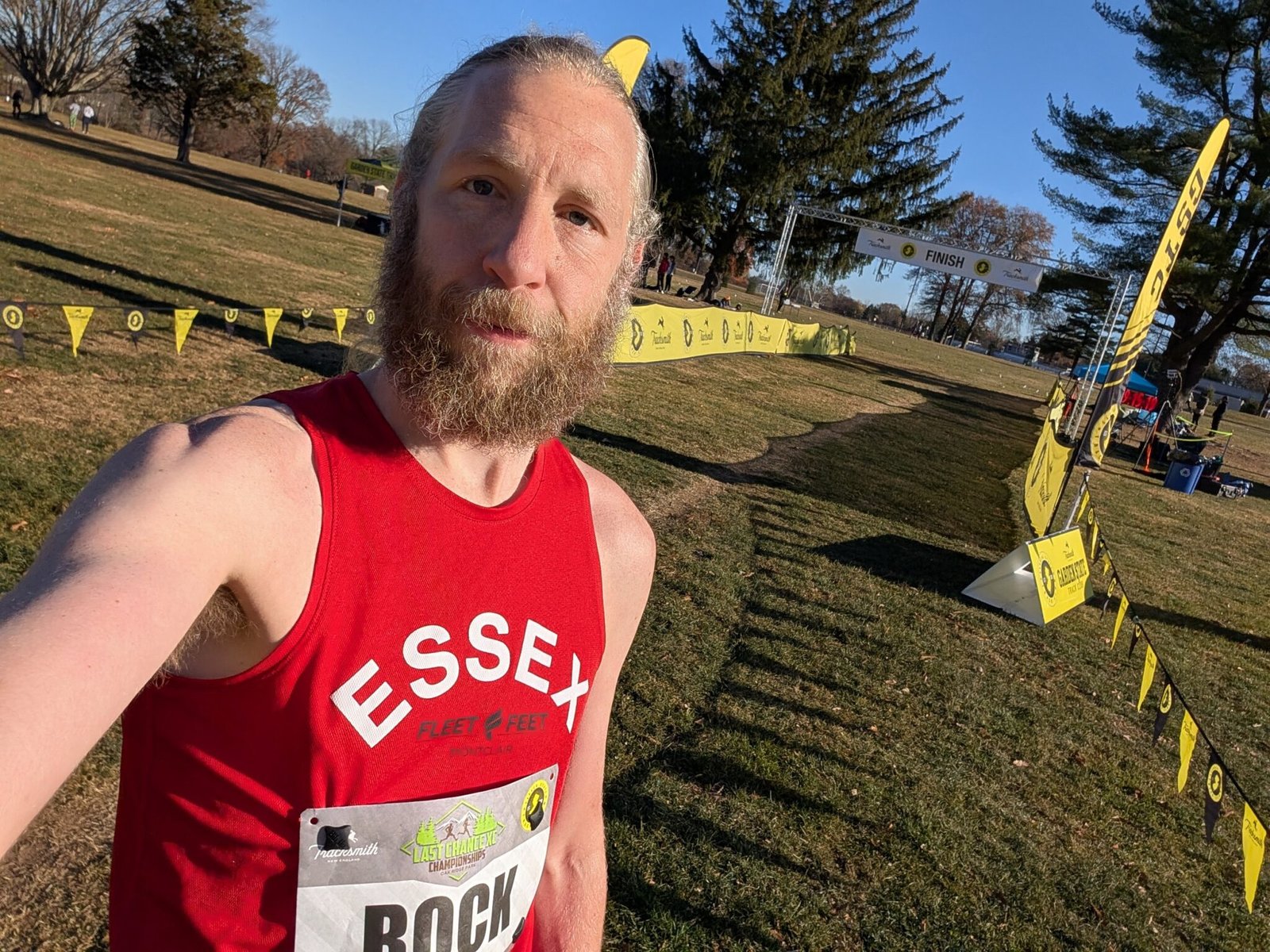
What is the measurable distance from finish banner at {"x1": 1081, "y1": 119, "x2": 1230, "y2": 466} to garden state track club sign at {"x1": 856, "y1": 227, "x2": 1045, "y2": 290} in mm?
17165

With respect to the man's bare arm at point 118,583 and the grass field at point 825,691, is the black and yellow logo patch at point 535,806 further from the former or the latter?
the grass field at point 825,691

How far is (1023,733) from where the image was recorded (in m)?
5.59

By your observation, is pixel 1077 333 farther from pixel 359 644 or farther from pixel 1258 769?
pixel 359 644

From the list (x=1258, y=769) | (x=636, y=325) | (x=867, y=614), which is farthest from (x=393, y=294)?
(x=636, y=325)

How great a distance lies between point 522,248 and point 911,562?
819cm

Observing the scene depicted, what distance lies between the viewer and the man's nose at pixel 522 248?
117 centimetres

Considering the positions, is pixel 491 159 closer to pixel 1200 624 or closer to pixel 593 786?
pixel 593 786

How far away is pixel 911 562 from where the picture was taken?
28.3 ft

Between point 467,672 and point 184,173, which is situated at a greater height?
point 184,173

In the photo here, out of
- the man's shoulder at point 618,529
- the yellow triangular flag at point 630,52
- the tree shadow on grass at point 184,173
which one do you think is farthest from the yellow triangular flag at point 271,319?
the tree shadow on grass at point 184,173

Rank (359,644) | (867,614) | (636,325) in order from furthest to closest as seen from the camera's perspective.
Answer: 1. (636,325)
2. (867,614)
3. (359,644)

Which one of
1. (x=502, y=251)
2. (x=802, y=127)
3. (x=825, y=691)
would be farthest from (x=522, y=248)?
(x=802, y=127)

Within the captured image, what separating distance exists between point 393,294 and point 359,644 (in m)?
0.55

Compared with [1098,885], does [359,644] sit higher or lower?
higher
